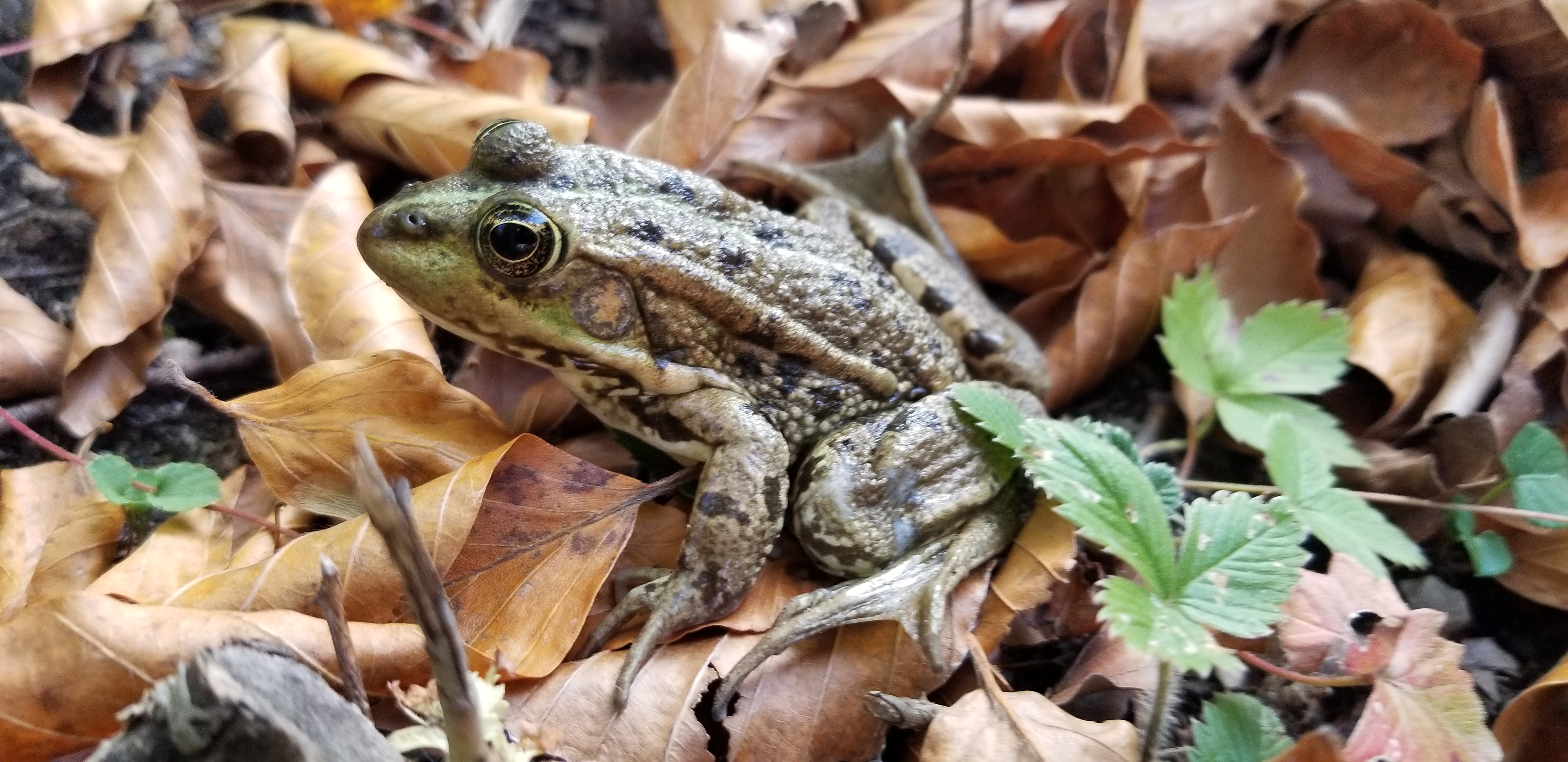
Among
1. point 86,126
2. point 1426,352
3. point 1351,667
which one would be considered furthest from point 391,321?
point 1426,352

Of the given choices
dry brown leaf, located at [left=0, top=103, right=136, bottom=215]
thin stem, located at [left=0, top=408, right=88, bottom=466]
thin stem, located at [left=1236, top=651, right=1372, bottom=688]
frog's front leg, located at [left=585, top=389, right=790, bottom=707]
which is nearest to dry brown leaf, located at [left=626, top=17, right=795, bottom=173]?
frog's front leg, located at [left=585, top=389, right=790, bottom=707]

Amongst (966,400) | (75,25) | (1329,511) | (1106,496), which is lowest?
(1329,511)

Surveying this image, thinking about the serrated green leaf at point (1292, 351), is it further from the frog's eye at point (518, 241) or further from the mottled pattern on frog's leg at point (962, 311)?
the frog's eye at point (518, 241)

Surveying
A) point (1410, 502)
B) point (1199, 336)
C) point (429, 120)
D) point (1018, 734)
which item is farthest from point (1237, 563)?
point (429, 120)

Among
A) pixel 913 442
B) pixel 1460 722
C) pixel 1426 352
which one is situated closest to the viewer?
pixel 1460 722

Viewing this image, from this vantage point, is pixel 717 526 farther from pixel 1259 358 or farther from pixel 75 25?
pixel 75 25

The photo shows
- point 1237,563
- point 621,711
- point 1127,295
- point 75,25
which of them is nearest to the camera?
point 1237,563

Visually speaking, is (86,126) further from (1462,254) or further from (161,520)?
(1462,254)
